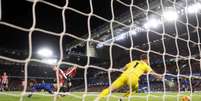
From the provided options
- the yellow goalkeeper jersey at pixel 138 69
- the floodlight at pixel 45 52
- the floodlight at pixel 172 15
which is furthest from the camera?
the floodlight at pixel 45 52

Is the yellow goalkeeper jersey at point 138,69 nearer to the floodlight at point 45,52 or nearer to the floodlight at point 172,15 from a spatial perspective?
the floodlight at point 172,15

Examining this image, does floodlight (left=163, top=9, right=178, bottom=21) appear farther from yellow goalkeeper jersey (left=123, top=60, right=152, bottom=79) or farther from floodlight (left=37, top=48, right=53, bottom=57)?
floodlight (left=37, top=48, right=53, bottom=57)

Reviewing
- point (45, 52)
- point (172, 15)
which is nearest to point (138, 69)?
point (172, 15)

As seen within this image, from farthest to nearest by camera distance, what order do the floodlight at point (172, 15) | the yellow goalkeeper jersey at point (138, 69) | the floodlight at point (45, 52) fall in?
the floodlight at point (45, 52) < the floodlight at point (172, 15) < the yellow goalkeeper jersey at point (138, 69)

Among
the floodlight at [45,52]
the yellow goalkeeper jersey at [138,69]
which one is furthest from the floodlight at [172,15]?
the floodlight at [45,52]

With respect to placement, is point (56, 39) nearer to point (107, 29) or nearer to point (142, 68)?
point (107, 29)

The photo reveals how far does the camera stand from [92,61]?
35.4m

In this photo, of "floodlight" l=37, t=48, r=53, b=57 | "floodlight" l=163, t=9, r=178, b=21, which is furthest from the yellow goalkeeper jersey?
"floodlight" l=37, t=48, r=53, b=57

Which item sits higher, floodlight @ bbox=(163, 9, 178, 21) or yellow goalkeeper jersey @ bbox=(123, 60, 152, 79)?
floodlight @ bbox=(163, 9, 178, 21)

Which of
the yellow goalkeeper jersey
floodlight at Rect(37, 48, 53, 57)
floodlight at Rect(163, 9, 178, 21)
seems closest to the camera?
the yellow goalkeeper jersey

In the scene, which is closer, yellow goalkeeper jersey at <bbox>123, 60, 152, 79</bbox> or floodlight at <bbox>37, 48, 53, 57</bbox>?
yellow goalkeeper jersey at <bbox>123, 60, 152, 79</bbox>

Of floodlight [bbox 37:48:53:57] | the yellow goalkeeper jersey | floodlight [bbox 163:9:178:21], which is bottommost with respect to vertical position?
the yellow goalkeeper jersey

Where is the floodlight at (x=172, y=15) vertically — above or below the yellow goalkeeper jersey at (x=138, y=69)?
above

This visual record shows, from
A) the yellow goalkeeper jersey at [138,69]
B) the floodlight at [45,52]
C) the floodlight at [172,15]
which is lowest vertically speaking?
the yellow goalkeeper jersey at [138,69]
